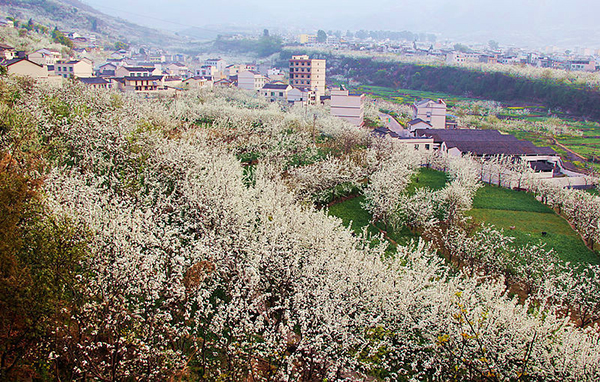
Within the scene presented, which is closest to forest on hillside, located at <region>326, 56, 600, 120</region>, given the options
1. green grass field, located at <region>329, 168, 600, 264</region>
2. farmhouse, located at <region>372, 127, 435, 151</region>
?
farmhouse, located at <region>372, 127, 435, 151</region>

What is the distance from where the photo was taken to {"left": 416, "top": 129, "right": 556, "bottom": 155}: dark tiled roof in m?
45.9

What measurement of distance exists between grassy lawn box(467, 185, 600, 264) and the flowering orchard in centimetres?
675

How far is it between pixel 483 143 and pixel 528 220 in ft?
60.9

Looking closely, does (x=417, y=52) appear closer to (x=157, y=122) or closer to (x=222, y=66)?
(x=222, y=66)

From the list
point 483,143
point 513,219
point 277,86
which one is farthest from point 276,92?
point 513,219

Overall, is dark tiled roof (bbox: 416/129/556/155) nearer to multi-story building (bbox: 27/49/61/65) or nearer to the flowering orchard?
the flowering orchard

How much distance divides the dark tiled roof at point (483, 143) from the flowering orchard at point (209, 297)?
A: 1092 inches

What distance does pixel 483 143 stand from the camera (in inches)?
1868

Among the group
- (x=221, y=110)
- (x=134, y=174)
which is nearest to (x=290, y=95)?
(x=221, y=110)

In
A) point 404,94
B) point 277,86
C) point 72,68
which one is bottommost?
point 404,94

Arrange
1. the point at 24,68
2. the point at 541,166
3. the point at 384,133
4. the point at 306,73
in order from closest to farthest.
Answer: the point at 24,68 < the point at 541,166 < the point at 384,133 < the point at 306,73

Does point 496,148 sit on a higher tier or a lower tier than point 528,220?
higher

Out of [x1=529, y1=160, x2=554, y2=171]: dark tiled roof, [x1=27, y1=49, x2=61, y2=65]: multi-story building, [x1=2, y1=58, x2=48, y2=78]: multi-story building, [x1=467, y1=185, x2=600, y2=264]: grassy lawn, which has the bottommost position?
[x1=467, y1=185, x2=600, y2=264]: grassy lawn

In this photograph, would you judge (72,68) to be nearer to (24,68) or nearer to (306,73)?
(24,68)
